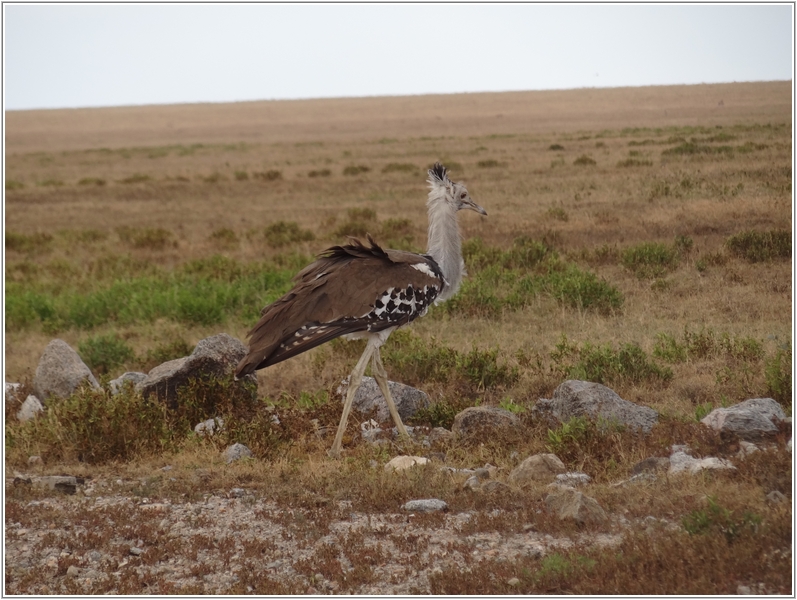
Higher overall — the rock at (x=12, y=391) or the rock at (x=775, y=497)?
the rock at (x=775, y=497)

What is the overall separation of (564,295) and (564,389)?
386cm

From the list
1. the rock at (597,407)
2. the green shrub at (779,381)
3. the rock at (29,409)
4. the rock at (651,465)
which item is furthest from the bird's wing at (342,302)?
the green shrub at (779,381)

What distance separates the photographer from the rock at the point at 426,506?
17.2ft

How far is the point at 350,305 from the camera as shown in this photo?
21.3 feet

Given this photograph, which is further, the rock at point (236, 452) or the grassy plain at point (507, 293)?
the rock at point (236, 452)

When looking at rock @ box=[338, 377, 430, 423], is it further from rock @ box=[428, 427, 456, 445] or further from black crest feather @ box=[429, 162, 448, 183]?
black crest feather @ box=[429, 162, 448, 183]

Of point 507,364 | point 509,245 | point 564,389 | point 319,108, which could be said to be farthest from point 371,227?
point 319,108

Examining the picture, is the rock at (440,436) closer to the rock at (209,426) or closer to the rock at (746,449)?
the rock at (209,426)

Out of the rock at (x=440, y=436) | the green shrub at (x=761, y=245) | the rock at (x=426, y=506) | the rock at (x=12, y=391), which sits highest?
the green shrub at (x=761, y=245)

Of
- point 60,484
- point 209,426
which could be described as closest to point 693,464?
point 209,426

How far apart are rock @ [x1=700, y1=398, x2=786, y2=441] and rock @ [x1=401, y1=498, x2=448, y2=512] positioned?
83.7 inches

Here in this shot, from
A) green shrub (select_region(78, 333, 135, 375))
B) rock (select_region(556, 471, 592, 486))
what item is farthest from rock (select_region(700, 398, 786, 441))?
green shrub (select_region(78, 333, 135, 375))

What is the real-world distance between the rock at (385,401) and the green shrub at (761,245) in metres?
6.45

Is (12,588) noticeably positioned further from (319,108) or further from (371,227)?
(319,108)
